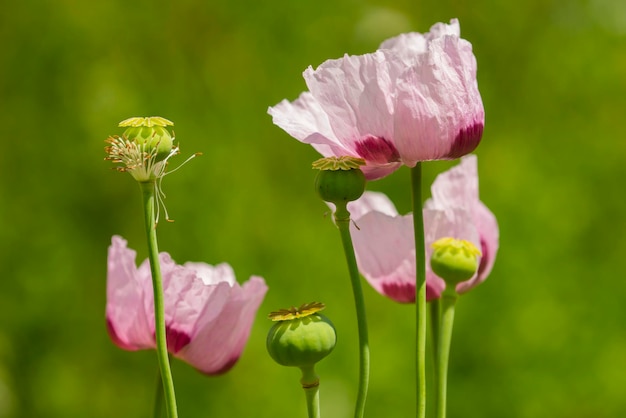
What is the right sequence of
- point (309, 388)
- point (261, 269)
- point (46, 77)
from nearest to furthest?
1. point (309, 388)
2. point (261, 269)
3. point (46, 77)

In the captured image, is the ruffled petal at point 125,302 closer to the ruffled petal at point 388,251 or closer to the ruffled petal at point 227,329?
the ruffled petal at point 227,329

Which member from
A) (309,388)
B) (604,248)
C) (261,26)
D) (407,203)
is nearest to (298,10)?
(261,26)

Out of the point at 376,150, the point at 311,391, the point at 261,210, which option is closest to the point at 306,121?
the point at 376,150

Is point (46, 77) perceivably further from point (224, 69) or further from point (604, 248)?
point (604, 248)

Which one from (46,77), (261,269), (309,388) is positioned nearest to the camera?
(309,388)

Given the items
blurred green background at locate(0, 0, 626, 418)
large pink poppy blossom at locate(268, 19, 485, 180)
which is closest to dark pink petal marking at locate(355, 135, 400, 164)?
large pink poppy blossom at locate(268, 19, 485, 180)

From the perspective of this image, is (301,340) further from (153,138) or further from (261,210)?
(261,210)

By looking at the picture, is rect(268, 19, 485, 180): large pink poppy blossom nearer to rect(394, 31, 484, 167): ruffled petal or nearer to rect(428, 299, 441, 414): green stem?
rect(394, 31, 484, 167): ruffled petal
